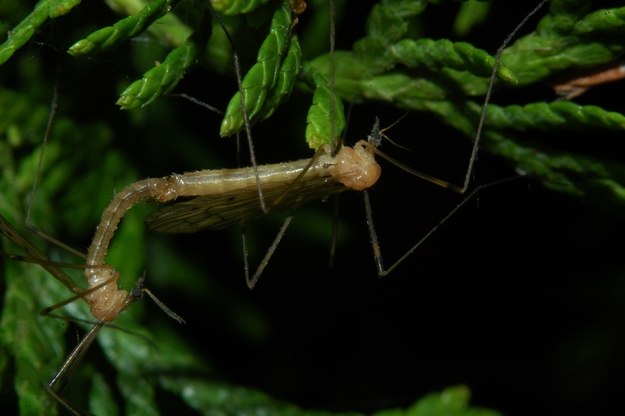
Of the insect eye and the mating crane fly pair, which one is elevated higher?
the insect eye

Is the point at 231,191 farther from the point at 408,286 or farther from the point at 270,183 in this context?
the point at 408,286

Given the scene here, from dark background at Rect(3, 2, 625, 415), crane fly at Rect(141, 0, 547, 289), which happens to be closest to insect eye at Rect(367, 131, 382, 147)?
crane fly at Rect(141, 0, 547, 289)

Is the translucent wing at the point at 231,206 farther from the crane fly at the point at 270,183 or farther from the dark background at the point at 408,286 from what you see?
the dark background at the point at 408,286

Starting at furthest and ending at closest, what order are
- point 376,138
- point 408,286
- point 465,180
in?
point 408,286
point 465,180
point 376,138

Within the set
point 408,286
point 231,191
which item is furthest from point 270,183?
point 408,286

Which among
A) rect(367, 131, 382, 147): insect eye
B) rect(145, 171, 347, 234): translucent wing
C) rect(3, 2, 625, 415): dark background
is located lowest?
rect(3, 2, 625, 415): dark background

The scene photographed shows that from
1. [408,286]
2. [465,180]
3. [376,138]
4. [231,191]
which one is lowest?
[408,286]

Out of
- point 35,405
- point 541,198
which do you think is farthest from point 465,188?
point 35,405

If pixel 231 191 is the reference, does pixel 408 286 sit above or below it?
below

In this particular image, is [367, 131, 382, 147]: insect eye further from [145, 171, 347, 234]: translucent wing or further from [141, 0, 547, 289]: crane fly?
[145, 171, 347, 234]: translucent wing

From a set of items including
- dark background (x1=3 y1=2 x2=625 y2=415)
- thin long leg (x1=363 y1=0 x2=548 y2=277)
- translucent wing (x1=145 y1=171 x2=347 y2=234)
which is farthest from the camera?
dark background (x1=3 y1=2 x2=625 y2=415)
